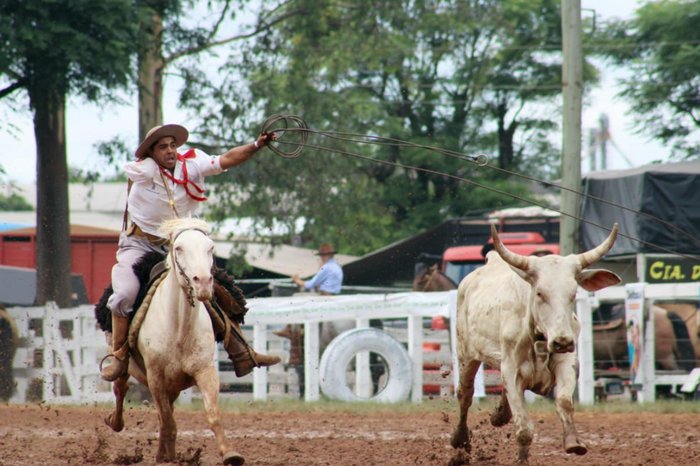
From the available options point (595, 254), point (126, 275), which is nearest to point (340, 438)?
point (126, 275)

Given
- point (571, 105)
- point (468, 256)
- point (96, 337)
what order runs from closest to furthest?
point (571, 105), point (96, 337), point (468, 256)

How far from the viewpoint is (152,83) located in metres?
21.0

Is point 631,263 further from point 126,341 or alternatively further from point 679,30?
point 679,30

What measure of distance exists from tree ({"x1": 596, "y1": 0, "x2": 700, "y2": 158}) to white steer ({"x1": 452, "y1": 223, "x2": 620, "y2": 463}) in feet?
74.0

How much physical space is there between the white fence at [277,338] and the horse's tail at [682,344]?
0.75 metres

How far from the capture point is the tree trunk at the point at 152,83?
19.7m

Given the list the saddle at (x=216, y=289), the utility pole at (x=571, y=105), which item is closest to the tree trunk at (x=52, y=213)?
the utility pole at (x=571, y=105)

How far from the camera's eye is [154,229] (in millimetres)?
8984

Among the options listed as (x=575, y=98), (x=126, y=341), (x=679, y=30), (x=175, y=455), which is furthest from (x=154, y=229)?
(x=679, y=30)

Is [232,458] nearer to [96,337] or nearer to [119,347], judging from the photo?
[119,347]

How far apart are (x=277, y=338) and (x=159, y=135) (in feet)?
26.0

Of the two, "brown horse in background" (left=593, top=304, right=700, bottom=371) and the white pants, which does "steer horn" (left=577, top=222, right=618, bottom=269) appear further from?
"brown horse in background" (left=593, top=304, right=700, bottom=371)

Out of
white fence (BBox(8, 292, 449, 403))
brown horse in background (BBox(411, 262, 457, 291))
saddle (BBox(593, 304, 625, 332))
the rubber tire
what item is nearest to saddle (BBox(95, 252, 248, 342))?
the rubber tire

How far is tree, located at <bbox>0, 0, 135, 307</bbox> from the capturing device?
1609 centimetres
